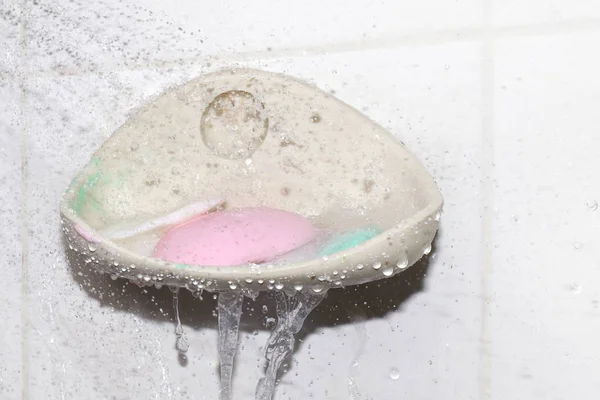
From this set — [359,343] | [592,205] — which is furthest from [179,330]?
[592,205]

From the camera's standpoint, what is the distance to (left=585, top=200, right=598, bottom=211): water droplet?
97cm

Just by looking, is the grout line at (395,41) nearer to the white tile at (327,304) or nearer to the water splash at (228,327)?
the white tile at (327,304)

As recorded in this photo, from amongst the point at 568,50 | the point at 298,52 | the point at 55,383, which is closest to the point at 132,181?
the point at 298,52

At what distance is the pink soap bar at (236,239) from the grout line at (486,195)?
0.23 meters

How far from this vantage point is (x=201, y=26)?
3.76ft

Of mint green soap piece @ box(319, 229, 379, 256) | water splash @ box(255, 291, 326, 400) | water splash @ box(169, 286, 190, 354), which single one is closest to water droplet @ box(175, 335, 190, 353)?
water splash @ box(169, 286, 190, 354)

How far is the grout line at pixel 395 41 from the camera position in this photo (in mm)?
980

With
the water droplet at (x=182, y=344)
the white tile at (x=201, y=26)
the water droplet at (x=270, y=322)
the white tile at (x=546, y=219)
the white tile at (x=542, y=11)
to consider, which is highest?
the white tile at (x=542, y=11)

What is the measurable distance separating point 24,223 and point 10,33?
302 mm

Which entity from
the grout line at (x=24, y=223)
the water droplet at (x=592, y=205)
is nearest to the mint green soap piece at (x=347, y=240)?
the water droplet at (x=592, y=205)

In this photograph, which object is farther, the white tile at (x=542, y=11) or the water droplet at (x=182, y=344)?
the water droplet at (x=182, y=344)

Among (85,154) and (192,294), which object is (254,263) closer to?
(192,294)

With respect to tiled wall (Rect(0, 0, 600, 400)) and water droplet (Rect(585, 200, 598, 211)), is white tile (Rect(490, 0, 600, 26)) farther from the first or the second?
water droplet (Rect(585, 200, 598, 211))

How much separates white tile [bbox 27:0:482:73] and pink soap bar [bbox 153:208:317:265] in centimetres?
27
